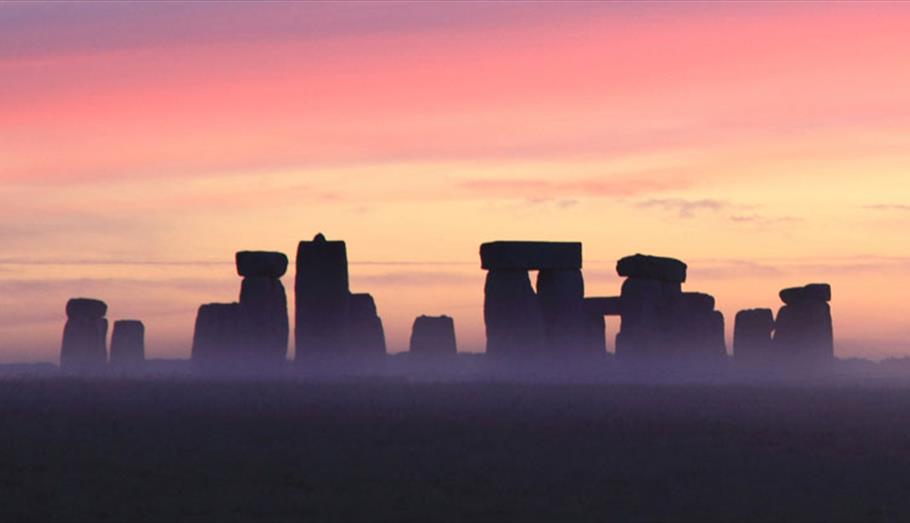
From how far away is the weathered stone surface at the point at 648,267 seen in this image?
171ft

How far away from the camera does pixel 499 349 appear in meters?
47.5

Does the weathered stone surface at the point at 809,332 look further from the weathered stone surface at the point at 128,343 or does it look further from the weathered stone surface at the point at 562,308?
the weathered stone surface at the point at 128,343

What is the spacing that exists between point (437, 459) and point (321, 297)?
2651 centimetres

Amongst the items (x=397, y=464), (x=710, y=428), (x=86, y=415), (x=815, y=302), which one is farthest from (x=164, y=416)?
(x=815, y=302)

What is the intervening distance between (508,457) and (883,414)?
1148 centimetres

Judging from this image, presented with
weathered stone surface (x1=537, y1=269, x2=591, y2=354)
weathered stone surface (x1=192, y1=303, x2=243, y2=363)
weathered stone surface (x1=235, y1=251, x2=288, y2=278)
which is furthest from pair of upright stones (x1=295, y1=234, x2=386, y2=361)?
weathered stone surface (x1=537, y1=269, x2=591, y2=354)

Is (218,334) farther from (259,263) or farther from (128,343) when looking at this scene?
(128,343)

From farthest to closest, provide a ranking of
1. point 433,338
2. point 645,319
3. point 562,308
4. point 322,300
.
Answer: point 433,338, point 645,319, point 562,308, point 322,300

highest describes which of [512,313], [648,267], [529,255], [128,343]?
[648,267]

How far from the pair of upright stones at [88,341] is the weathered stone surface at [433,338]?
36.5 ft

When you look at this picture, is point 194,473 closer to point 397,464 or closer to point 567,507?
point 397,464

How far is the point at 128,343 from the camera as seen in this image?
64.8 m

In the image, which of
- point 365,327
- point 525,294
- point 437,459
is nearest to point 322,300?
point 365,327

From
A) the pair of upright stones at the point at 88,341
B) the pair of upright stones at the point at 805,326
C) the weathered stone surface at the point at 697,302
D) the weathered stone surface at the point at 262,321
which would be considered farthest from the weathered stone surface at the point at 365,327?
the pair of upright stones at the point at 805,326
